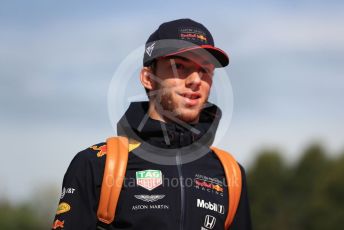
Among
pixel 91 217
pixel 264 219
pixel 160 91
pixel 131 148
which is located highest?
pixel 160 91

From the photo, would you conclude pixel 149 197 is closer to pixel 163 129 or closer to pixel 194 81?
pixel 163 129

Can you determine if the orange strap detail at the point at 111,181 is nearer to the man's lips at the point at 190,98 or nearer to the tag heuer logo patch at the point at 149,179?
the tag heuer logo patch at the point at 149,179

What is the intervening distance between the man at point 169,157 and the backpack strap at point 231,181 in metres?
0.05

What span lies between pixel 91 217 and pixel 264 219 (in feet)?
341

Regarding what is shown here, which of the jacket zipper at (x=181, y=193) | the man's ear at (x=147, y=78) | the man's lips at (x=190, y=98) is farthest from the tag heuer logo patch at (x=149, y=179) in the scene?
the man's ear at (x=147, y=78)

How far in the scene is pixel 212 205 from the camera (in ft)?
25.2

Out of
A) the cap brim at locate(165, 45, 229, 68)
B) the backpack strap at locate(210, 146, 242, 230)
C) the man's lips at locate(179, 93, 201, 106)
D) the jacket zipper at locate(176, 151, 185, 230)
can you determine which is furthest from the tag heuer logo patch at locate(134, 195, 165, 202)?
the cap brim at locate(165, 45, 229, 68)

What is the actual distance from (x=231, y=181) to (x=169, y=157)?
0.65 m

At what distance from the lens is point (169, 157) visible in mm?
7820

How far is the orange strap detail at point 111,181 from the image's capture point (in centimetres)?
732

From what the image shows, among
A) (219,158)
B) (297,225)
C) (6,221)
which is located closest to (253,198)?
(297,225)

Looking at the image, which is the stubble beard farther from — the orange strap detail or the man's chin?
A: the orange strap detail

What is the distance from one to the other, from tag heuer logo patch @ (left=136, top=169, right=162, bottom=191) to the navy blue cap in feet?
3.54

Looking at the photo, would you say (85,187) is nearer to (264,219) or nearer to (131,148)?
(131,148)
